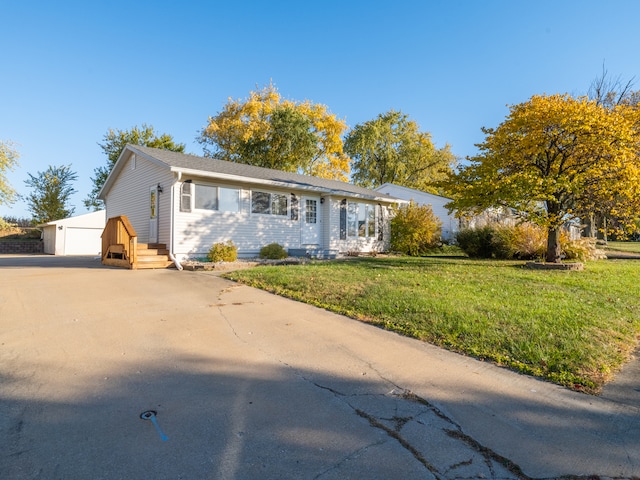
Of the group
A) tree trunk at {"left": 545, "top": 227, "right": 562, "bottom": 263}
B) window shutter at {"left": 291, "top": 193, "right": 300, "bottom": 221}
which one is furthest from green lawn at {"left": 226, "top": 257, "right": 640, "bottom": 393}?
window shutter at {"left": 291, "top": 193, "right": 300, "bottom": 221}

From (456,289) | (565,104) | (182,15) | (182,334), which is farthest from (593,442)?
(182,15)

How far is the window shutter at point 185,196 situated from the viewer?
11.9m

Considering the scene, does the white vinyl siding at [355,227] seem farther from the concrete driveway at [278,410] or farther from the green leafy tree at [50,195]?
the green leafy tree at [50,195]

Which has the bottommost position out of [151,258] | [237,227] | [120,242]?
[151,258]

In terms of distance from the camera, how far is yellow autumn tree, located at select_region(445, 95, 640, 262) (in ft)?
31.3

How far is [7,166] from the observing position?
18.1 meters

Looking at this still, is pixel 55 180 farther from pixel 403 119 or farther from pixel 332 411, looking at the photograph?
pixel 332 411

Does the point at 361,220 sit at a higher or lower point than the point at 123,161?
lower

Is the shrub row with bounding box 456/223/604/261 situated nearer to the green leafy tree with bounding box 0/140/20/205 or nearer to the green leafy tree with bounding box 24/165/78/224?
the green leafy tree with bounding box 0/140/20/205

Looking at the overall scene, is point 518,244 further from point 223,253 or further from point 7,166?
point 7,166

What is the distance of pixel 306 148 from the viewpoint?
2948cm

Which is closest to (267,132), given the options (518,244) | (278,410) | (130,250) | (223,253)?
(223,253)

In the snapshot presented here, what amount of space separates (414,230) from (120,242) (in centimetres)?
1246

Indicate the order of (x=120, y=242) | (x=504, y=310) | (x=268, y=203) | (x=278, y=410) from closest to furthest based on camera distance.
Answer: (x=278, y=410) < (x=504, y=310) < (x=120, y=242) < (x=268, y=203)
